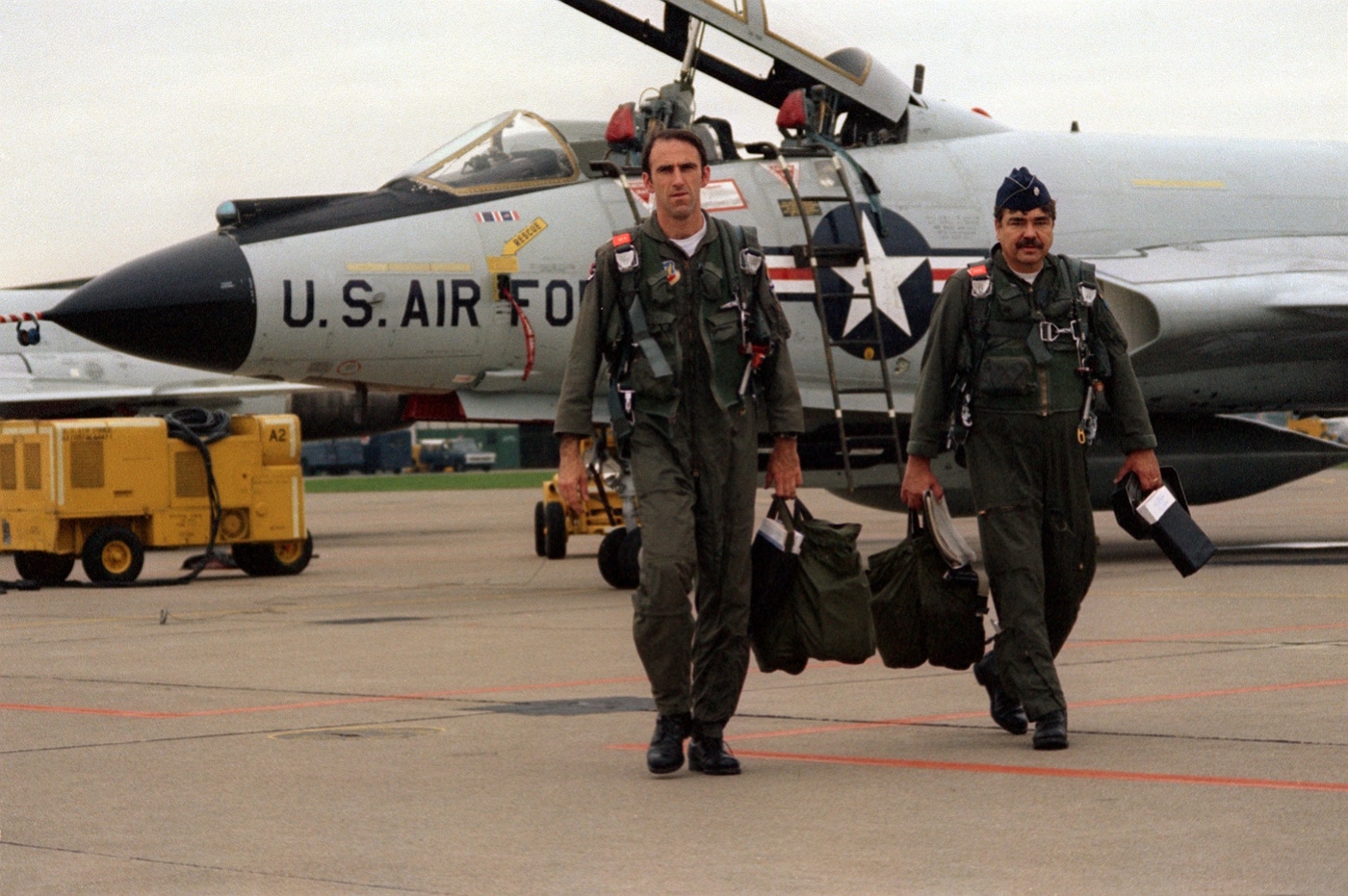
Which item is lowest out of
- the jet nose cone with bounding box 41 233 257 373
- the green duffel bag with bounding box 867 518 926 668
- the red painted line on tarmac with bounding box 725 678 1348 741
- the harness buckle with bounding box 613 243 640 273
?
the red painted line on tarmac with bounding box 725 678 1348 741

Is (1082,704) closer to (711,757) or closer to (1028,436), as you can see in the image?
(1028,436)

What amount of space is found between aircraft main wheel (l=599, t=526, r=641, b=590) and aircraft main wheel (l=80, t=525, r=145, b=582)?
4.43m

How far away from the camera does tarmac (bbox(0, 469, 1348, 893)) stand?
3910 millimetres

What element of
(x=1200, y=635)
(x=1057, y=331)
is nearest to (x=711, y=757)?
(x=1057, y=331)

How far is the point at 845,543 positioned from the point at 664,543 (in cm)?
63

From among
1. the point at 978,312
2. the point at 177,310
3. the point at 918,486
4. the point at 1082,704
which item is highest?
the point at 978,312

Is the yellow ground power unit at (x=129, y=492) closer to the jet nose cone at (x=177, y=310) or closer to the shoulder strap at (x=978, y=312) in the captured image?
the jet nose cone at (x=177, y=310)

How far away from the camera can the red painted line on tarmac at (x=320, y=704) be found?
6.66 meters

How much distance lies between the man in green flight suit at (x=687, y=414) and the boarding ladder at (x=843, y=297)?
6888mm

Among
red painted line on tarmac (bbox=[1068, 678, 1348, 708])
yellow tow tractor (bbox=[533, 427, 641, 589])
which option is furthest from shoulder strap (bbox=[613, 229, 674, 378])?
yellow tow tractor (bbox=[533, 427, 641, 589])

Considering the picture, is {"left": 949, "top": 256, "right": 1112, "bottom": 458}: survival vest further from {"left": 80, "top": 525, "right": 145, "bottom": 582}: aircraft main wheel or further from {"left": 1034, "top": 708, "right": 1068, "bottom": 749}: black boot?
{"left": 80, "top": 525, "right": 145, "bottom": 582}: aircraft main wheel

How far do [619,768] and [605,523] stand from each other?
38.8 feet

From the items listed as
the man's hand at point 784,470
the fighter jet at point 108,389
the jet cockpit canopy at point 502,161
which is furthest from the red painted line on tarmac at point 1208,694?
the fighter jet at point 108,389

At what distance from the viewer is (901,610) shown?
5840 millimetres
